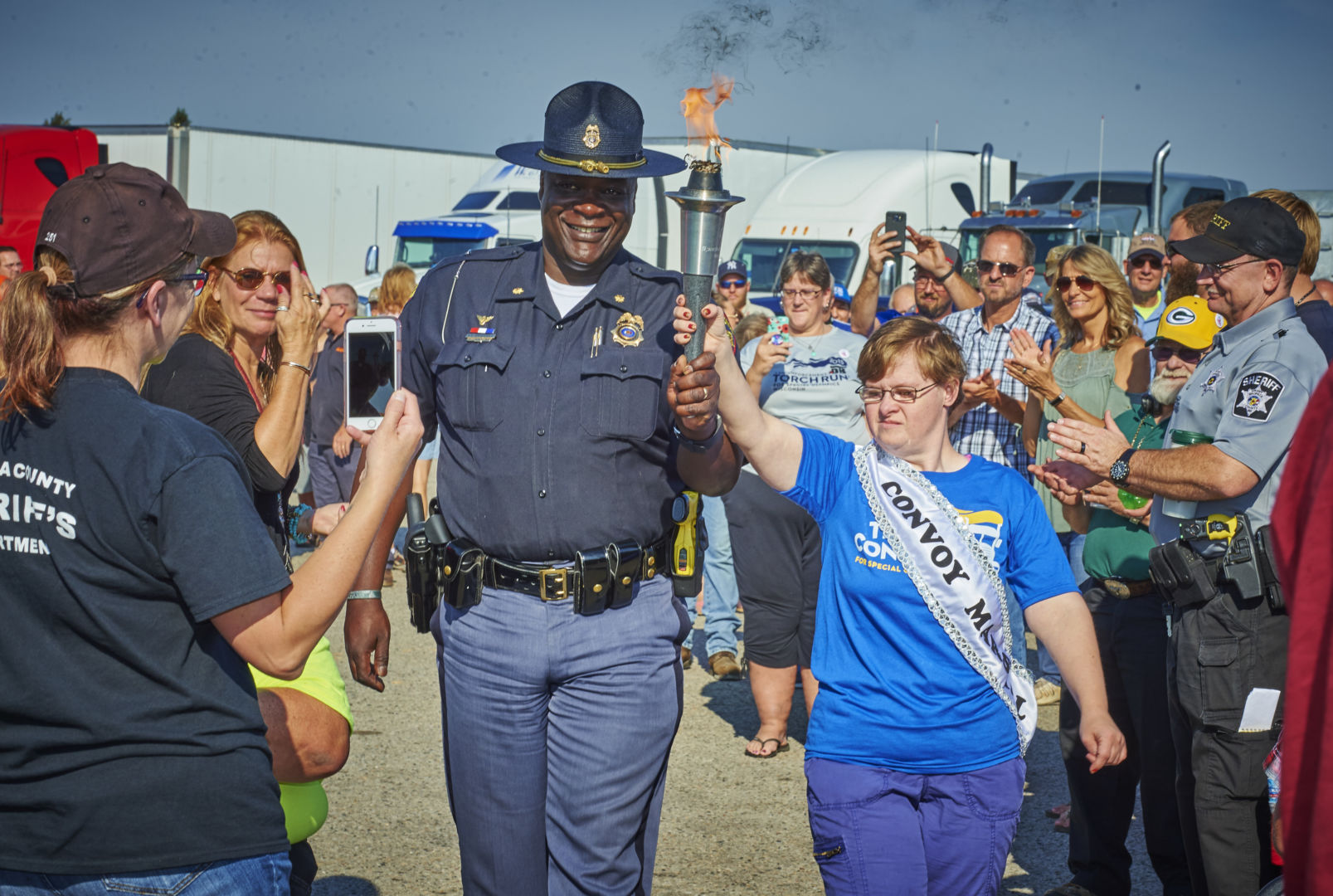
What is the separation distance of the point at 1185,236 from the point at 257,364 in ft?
11.5

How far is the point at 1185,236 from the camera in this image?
480 centimetres

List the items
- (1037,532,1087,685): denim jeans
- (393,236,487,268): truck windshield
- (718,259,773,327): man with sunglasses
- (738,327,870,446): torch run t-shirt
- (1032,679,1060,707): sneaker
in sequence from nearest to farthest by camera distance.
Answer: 1. (1037,532,1087,685): denim jeans
2. (738,327,870,446): torch run t-shirt
3. (1032,679,1060,707): sneaker
4. (718,259,773,327): man with sunglasses
5. (393,236,487,268): truck windshield

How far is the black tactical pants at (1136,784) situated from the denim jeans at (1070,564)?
0.68 meters

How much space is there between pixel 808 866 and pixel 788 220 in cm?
1257

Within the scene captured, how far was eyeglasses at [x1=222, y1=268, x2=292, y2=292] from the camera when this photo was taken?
12.6 feet

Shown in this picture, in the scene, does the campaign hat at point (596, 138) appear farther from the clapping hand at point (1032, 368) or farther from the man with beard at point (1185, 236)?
the clapping hand at point (1032, 368)

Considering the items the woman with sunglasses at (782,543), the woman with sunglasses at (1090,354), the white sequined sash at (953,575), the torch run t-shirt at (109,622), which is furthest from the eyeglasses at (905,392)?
the woman with sunglasses at (782,543)

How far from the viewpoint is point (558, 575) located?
315 cm


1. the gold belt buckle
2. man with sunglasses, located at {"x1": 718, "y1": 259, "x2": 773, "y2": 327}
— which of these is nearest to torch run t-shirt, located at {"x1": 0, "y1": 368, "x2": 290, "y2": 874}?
the gold belt buckle

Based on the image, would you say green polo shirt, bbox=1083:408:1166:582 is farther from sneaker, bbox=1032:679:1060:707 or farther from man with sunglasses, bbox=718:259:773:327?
man with sunglasses, bbox=718:259:773:327

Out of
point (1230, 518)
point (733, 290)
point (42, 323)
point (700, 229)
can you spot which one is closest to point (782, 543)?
point (1230, 518)

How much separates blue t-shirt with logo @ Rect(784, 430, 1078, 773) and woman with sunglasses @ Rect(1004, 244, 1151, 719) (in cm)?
239

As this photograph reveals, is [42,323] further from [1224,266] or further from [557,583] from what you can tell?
[1224,266]

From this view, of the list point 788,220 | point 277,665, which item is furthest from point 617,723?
point 788,220
